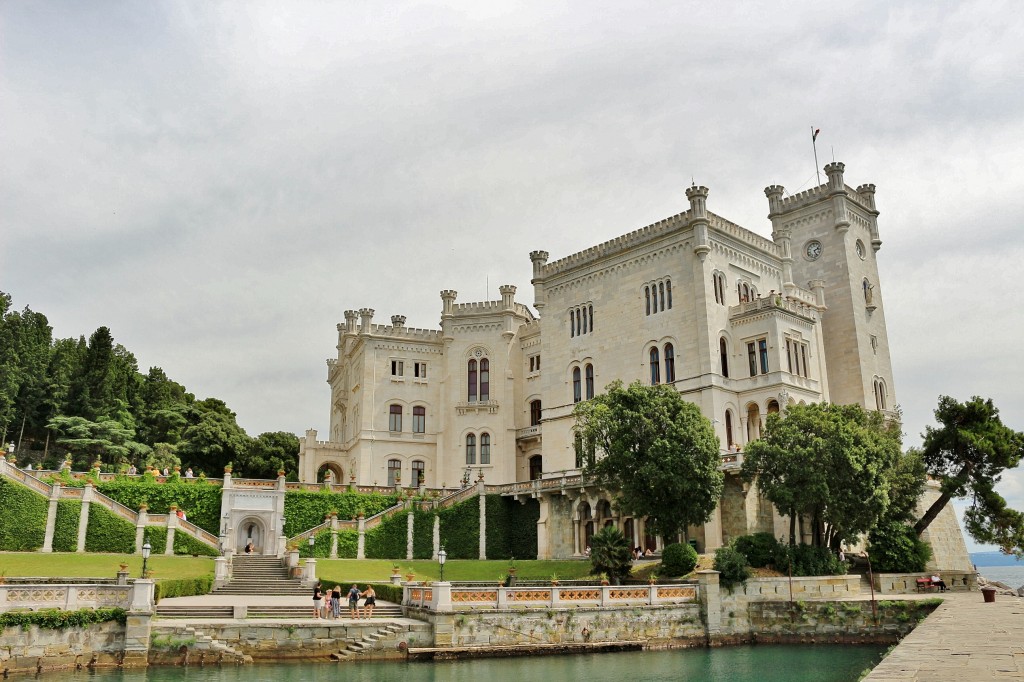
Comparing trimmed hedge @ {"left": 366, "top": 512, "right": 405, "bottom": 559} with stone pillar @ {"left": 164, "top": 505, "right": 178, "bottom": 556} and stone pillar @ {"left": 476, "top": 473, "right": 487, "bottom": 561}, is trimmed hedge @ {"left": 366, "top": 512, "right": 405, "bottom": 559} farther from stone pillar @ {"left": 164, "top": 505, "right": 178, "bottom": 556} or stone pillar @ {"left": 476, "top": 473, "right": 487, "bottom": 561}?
stone pillar @ {"left": 164, "top": 505, "right": 178, "bottom": 556}

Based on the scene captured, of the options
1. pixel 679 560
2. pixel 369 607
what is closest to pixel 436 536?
pixel 679 560

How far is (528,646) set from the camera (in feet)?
82.0

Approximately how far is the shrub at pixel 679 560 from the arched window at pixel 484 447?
929 inches

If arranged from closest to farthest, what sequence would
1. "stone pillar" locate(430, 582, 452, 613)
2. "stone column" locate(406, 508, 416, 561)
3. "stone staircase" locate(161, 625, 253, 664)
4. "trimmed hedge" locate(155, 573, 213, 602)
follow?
"stone staircase" locate(161, 625, 253, 664) → "stone pillar" locate(430, 582, 452, 613) → "trimmed hedge" locate(155, 573, 213, 602) → "stone column" locate(406, 508, 416, 561)

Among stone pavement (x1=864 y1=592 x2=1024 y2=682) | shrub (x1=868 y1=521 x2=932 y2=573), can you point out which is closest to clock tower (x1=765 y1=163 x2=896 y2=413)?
shrub (x1=868 y1=521 x2=932 y2=573)

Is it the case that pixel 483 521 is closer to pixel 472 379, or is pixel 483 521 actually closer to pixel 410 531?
pixel 410 531

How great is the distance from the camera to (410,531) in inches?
1698

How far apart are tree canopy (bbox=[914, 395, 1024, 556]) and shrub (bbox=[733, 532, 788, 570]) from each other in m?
9.15

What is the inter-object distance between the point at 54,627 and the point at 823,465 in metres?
25.7

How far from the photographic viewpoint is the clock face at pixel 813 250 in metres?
51.2

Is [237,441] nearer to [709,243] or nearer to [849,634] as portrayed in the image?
[709,243]

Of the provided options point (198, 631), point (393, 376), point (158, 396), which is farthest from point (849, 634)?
point (158, 396)

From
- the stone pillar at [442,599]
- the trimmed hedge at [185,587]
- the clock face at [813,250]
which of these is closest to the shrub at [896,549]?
the stone pillar at [442,599]

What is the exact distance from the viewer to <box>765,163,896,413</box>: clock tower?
4788 cm
